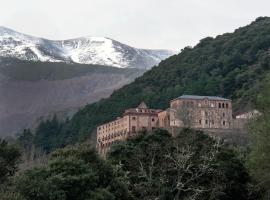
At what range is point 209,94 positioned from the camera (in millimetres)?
135625

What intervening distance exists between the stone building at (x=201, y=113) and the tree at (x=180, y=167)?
2344 inches

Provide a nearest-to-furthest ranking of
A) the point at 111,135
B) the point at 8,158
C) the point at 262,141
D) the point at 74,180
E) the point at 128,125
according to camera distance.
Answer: the point at 74,180 < the point at 262,141 < the point at 8,158 < the point at 128,125 < the point at 111,135

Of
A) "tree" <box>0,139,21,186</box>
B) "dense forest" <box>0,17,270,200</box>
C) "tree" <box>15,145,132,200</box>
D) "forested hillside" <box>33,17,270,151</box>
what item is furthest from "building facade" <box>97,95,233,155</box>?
"tree" <box>15,145,132,200</box>

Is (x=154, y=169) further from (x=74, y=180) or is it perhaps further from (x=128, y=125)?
(x=128, y=125)

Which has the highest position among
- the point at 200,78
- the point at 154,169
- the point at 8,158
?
the point at 200,78

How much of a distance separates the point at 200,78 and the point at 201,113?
121 feet

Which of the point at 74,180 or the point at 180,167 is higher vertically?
the point at 180,167

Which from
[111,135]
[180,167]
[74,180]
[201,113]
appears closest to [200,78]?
[201,113]

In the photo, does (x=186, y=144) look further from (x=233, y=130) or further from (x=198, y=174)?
(x=233, y=130)

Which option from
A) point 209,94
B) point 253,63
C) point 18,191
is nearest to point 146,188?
point 18,191

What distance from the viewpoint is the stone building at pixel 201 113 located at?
360 ft

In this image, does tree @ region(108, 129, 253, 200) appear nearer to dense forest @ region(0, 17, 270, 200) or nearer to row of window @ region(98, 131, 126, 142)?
dense forest @ region(0, 17, 270, 200)

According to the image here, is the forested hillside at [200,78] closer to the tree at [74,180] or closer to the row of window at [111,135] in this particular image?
the row of window at [111,135]

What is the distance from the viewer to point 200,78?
486 ft
